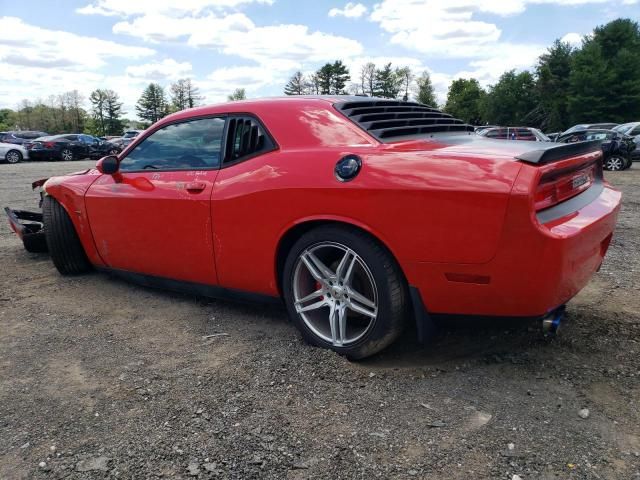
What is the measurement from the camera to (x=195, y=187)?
345 cm

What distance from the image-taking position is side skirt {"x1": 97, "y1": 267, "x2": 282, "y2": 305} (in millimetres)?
3410

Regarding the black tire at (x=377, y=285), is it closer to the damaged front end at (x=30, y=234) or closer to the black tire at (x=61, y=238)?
the black tire at (x=61, y=238)

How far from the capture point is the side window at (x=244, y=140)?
3.28m

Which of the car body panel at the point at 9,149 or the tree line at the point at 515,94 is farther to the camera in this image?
the tree line at the point at 515,94

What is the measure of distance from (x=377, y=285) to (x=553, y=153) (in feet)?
3.50

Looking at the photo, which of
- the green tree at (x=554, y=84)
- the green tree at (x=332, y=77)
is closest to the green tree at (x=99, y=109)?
the green tree at (x=332, y=77)

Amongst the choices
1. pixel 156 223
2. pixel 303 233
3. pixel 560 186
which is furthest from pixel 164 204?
pixel 560 186

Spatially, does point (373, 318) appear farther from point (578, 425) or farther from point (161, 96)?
point (161, 96)

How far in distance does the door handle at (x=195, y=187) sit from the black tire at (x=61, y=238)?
1631 millimetres

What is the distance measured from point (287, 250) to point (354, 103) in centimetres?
102

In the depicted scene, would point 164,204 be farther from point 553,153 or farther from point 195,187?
point 553,153

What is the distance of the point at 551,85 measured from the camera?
62781 mm

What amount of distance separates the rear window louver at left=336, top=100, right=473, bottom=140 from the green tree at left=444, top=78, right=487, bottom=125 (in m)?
87.0

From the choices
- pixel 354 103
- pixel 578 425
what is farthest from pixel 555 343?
pixel 354 103
